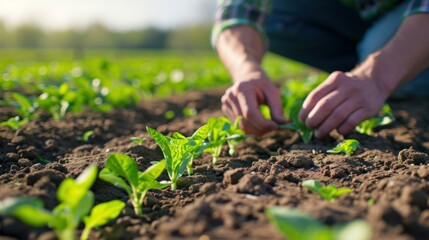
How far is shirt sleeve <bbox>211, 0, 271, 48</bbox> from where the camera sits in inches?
138

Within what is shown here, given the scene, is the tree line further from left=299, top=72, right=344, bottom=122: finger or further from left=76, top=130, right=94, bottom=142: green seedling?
left=299, top=72, right=344, bottom=122: finger

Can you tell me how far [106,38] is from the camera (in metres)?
53.7

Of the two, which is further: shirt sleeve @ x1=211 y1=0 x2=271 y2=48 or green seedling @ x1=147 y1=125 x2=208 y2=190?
shirt sleeve @ x1=211 y1=0 x2=271 y2=48

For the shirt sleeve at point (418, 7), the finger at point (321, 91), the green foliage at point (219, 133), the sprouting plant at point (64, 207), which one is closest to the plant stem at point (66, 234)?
the sprouting plant at point (64, 207)

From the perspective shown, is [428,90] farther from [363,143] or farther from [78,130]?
[78,130]

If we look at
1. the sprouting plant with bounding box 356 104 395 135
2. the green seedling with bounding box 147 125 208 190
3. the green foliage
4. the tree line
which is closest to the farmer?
the sprouting plant with bounding box 356 104 395 135

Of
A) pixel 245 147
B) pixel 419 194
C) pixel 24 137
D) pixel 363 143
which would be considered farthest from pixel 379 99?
pixel 24 137

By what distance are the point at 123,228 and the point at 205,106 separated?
335 centimetres

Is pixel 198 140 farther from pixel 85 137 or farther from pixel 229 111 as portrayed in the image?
pixel 85 137

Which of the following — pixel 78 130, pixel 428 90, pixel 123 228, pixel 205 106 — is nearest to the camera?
pixel 123 228

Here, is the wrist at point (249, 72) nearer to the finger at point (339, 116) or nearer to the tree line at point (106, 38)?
the finger at point (339, 116)

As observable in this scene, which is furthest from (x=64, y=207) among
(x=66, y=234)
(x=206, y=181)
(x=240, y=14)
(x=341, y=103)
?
(x=240, y=14)

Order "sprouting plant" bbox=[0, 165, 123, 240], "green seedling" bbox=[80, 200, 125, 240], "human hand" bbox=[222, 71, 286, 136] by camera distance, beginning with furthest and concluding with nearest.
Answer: "human hand" bbox=[222, 71, 286, 136] → "green seedling" bbox=[80, 200, 125, 240] → "sprouting plant" bbox=[0, 165, 123, 240]

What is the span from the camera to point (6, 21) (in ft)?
197
